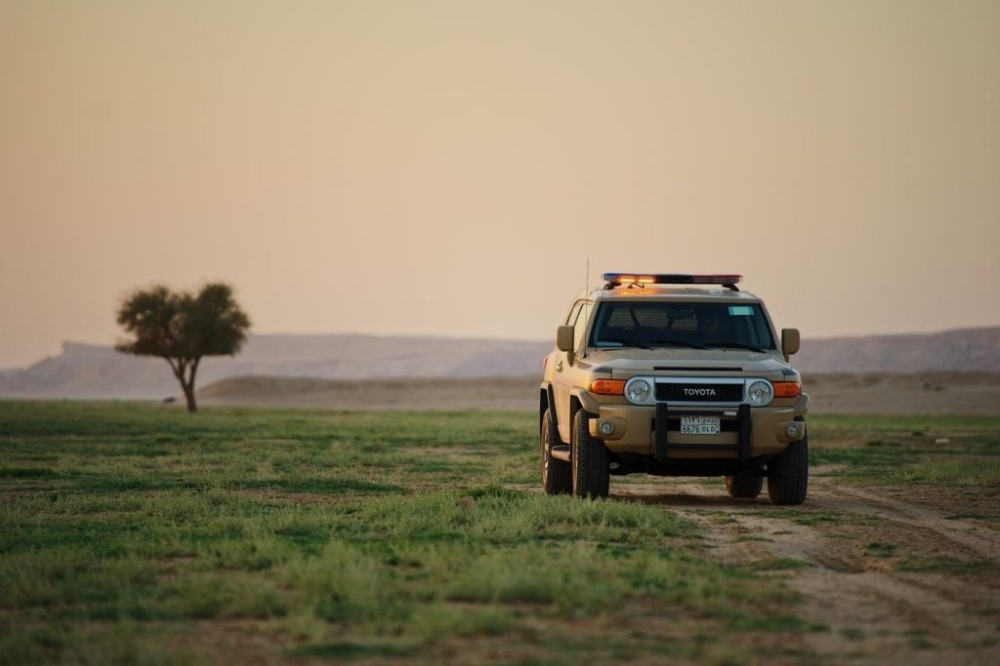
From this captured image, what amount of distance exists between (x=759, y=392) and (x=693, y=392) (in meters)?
0.72

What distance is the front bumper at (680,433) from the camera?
1495 centimetres

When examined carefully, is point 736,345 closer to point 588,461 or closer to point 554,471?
point 588,461

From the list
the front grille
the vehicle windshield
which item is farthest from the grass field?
the vehicle windshield

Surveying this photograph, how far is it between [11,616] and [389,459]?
17364 millimetres

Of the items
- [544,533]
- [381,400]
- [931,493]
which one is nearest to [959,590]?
[544,533]

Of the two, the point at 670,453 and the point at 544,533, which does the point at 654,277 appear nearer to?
the point at 670,453

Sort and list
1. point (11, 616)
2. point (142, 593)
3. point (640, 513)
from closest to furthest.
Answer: point (11, 616)
point (142, 593)
point (640, 513)

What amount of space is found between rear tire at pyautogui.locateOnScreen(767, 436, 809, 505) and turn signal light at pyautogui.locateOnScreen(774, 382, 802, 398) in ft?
2.21

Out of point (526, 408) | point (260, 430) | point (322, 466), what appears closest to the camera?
point (322, 466)

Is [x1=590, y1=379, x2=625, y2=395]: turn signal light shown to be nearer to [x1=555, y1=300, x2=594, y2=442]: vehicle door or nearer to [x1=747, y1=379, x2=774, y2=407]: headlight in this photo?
[x1=555, y1=300, x2=594, y2=442]: vehicle door

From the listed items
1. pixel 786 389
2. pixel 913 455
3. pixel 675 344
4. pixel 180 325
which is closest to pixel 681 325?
pixel 675 344

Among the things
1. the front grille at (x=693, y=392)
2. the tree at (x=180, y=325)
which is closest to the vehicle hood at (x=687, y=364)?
the front grille at (x=693, y=392)

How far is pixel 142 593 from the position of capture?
9.14m

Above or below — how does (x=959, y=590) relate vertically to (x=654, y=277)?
below
